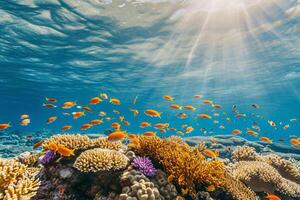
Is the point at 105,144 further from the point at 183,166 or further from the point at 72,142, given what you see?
the point at 183,166

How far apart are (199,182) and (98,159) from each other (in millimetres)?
2494

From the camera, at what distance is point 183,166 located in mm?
5516

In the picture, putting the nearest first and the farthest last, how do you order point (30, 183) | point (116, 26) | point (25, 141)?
point (30, 183) < point (116, 26) < point (25, 141)

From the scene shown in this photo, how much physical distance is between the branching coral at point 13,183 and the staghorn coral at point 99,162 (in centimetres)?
97

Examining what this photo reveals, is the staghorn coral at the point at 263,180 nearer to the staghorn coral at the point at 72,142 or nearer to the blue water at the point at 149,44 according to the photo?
the staghorn coral at the point at 72,142

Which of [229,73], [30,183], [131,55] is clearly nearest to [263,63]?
[229,73]

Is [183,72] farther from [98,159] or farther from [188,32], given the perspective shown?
[98,159]

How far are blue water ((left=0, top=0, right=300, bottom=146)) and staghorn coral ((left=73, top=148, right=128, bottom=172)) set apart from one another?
1357 centimetres

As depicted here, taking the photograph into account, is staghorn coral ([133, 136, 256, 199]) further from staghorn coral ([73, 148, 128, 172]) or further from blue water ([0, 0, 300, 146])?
blue water ([0, 0, 300, 146])

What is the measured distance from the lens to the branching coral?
4.05m

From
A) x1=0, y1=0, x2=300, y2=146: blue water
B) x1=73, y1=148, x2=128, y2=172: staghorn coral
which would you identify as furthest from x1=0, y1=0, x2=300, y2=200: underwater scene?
x1=0, y1=0, x2=300, y2=146: blue water

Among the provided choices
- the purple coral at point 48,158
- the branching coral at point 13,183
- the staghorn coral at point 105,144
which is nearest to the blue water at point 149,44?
the staghorn coral at point 105,144

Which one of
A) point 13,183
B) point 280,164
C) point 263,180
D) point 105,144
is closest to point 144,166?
point 105,144

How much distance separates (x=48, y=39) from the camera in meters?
22.2
